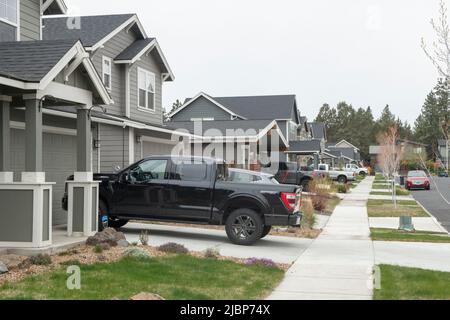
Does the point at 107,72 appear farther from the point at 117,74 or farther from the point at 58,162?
the point at 58,162

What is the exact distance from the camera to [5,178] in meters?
10.4

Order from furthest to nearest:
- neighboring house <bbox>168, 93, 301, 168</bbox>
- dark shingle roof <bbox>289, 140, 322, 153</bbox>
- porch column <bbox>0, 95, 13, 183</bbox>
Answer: dark shingle roof <bbox>289, 140, 322, 153</bbox>, neighboring house <bbox>168, 93, 301, 168</bbox>, porch column <bbox>0, 95, 13, 183</bbox>

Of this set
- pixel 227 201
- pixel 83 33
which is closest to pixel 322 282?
pixel 227 201

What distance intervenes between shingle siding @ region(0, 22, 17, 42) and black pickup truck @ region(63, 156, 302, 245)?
378 centimetres

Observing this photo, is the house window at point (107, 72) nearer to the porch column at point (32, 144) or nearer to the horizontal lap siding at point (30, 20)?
the horizontal lap siding at point (30, 20)

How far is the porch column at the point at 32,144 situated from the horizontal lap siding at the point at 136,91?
10904 millimetres

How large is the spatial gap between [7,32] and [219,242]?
6821 millimetres

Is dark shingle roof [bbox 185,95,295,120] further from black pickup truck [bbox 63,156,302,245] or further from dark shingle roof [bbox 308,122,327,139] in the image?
black pickup truck [bbox 63,156,302,245]

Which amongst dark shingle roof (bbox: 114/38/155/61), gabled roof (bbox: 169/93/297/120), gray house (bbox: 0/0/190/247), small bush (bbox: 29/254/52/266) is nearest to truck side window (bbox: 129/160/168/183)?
gray house (bbox: 0/0/190/247)

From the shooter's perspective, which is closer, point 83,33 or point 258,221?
point 258,221

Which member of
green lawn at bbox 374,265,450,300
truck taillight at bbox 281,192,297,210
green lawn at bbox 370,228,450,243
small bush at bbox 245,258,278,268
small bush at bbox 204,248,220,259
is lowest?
green lawn at bbox 370,228,450,243

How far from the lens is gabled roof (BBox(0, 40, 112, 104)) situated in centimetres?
965
